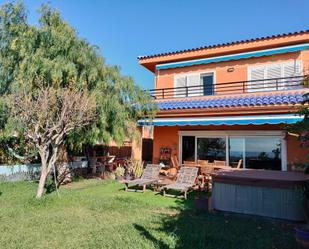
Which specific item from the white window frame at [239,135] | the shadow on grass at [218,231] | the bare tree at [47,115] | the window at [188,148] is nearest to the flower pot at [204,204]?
the shadow on grass at [218,231]

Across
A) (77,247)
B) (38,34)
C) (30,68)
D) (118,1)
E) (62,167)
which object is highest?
(118,1)

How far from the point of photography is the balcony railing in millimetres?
23150

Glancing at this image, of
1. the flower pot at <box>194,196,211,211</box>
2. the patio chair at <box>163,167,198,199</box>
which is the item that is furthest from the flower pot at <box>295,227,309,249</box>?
the patio chair at <box>163,167,198,199</box>

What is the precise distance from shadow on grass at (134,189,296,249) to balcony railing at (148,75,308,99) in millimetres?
13513

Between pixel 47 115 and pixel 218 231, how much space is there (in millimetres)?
11345

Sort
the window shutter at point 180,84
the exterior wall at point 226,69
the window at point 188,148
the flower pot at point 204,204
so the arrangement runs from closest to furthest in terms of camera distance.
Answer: the flower pot at point 204,204, the exterior wall at point 226,69, the window at point 188,148, the window shutter at point 180,84

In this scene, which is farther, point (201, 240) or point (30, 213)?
point (30, 213)

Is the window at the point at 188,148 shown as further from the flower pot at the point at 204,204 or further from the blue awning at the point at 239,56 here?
the flower pot at the point at 204,204

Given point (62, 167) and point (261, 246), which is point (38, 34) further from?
point (261, 246)

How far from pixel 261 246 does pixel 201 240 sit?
6.35 feet

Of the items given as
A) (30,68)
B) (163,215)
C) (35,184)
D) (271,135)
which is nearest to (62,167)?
(35,184)

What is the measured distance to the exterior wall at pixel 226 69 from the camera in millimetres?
23747

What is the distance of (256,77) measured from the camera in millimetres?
25078

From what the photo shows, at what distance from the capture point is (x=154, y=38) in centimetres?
3631
